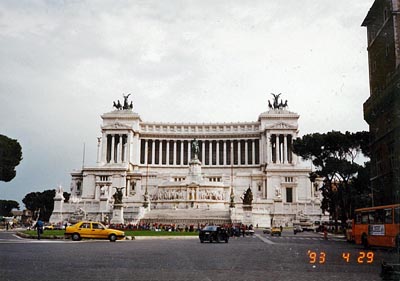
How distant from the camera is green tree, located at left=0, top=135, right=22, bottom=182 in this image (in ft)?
153

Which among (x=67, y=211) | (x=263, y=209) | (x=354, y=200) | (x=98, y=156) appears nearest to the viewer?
(x=354, y=200)

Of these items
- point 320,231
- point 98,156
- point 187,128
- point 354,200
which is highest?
point 187,128

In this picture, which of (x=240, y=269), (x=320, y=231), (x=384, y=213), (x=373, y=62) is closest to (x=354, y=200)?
(x=320, y=231)

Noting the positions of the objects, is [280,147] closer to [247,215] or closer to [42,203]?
[247,215]

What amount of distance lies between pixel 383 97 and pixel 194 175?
4511 centimetres

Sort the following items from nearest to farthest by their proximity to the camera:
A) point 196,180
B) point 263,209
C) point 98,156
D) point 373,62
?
point 373,62
point 263,209
point 196,180
point 98,156

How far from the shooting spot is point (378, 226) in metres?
24.6

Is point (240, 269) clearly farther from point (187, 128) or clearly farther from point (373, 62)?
point (187, 128)

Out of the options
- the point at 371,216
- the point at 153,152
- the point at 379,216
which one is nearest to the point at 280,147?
the point at 153,152

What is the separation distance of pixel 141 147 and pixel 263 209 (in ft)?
140

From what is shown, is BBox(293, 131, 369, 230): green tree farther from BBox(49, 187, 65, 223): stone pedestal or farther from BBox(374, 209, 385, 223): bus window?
BBox(49, 187, 65, 223): stone pedestal

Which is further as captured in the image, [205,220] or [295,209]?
[295,209]

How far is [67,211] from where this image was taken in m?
71.8

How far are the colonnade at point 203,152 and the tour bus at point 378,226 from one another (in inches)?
2808
